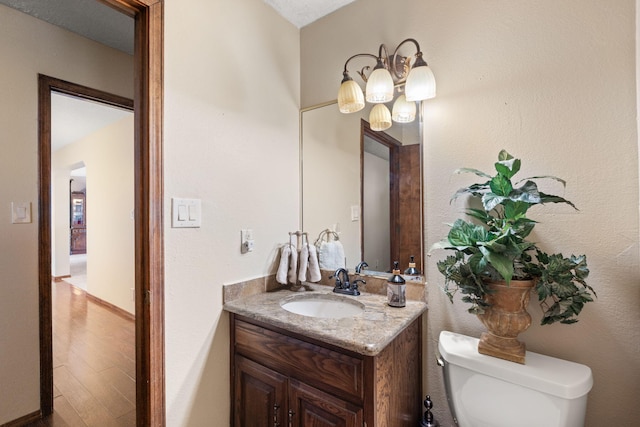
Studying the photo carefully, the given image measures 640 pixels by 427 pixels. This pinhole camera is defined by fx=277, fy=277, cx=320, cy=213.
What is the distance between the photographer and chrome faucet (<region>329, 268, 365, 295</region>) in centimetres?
141

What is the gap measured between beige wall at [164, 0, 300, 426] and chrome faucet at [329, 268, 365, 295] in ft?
1.21

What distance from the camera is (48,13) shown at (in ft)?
5.53

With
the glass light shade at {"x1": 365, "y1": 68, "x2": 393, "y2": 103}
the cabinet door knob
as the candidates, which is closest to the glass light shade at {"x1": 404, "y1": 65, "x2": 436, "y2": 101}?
the glass light shade at {"x1": 365, "y1": 68, "x2": 393, "y2": 103}

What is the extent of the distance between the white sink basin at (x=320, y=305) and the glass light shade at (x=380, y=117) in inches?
35.3

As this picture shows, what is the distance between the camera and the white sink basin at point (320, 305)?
4.42 ft

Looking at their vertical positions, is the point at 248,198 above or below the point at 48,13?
below

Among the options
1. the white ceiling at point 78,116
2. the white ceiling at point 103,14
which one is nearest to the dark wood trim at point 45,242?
the white ceiling at point 103,14

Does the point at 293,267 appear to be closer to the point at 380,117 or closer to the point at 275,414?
the point at 275,414

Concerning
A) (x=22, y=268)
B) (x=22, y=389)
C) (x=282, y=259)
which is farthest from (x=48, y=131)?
(x=282, y=259)

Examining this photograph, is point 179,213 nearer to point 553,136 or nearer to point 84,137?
point 553,136

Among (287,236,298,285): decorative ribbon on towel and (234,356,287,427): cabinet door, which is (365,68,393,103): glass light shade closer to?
(287,236,298,285): decorative ribbon on towel

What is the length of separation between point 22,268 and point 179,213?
134cm

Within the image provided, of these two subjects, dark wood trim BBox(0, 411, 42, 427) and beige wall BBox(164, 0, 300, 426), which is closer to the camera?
beige wall BBox(164, 0, 300, 426)

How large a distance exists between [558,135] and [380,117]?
732mm
